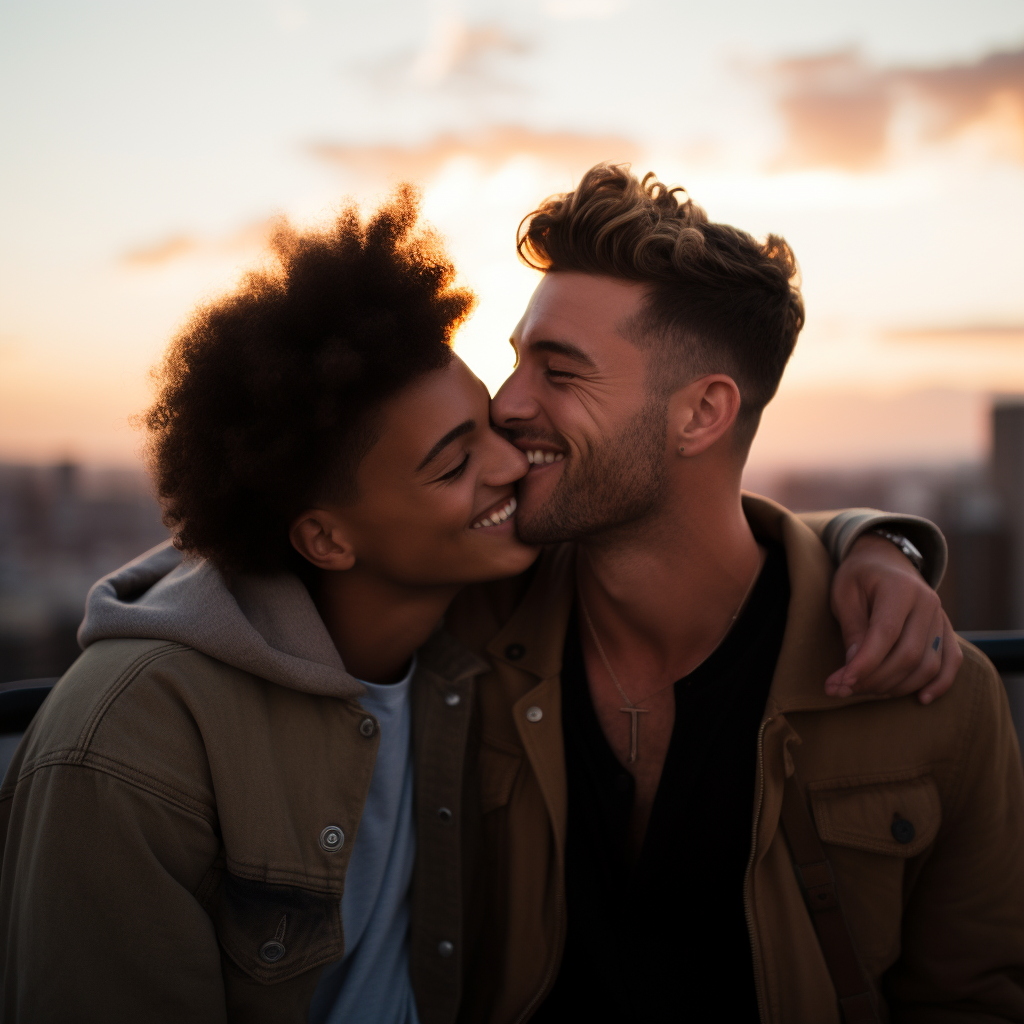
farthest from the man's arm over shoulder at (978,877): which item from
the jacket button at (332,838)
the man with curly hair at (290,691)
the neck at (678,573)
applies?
the jacket button at (332,838)

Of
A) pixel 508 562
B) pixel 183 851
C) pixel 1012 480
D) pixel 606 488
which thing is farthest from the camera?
pixel 1012 480

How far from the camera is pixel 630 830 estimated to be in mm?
2354

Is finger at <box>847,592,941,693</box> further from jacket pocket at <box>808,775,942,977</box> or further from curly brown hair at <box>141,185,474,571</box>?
curly brown hair at <box>141,185,474,571</box>

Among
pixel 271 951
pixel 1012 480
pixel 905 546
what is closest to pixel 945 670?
pixel 905 546

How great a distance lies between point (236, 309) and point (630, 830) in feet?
5.65

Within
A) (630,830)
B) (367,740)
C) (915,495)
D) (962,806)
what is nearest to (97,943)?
(367,740)

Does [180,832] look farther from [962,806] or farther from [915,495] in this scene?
[915,495]

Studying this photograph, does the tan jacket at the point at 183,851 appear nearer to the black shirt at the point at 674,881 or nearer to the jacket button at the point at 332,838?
the jacket button at the point at 332,838

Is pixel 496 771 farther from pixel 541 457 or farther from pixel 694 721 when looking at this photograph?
pixel 541 457

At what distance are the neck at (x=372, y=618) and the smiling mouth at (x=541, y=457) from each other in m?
0.47

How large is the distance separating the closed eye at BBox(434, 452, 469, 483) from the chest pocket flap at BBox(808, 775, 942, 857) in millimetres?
1221

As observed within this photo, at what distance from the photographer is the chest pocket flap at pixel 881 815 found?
2.15 metres

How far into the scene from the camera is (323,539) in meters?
2.26

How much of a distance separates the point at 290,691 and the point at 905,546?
1.74 meters
